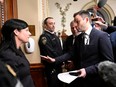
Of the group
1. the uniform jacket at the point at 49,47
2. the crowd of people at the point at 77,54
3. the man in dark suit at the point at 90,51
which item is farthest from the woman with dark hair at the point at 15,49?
Answer: the uniform jacket at the point at 49,47

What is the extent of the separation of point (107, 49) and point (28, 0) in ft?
4.62

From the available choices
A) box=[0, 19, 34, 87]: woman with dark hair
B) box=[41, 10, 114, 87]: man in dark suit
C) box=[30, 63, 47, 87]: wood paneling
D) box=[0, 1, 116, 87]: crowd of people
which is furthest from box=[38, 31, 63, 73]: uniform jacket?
box=[0, 19, 34, 87]: woman with dark hair

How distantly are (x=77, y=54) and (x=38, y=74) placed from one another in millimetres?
996

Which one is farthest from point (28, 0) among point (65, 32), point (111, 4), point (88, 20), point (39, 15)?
point (111, 4)

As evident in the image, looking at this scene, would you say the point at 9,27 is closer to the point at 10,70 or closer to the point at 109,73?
the point at 10,70

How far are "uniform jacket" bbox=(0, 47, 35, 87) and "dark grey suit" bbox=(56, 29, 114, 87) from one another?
25.2 inches

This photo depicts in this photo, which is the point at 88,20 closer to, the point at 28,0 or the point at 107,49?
the point at 107,49

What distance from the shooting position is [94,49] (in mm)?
2529

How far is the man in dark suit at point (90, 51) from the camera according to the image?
2.47 metres

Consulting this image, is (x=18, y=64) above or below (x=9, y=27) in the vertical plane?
below

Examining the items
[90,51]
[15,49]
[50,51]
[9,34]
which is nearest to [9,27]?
[9,34]

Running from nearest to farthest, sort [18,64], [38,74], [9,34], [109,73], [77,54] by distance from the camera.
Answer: [109,73]
[18,64]
[9,34]
[77,54]
[38,74]

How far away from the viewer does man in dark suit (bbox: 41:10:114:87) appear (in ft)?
8.11

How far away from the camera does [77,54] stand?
2.78 m
